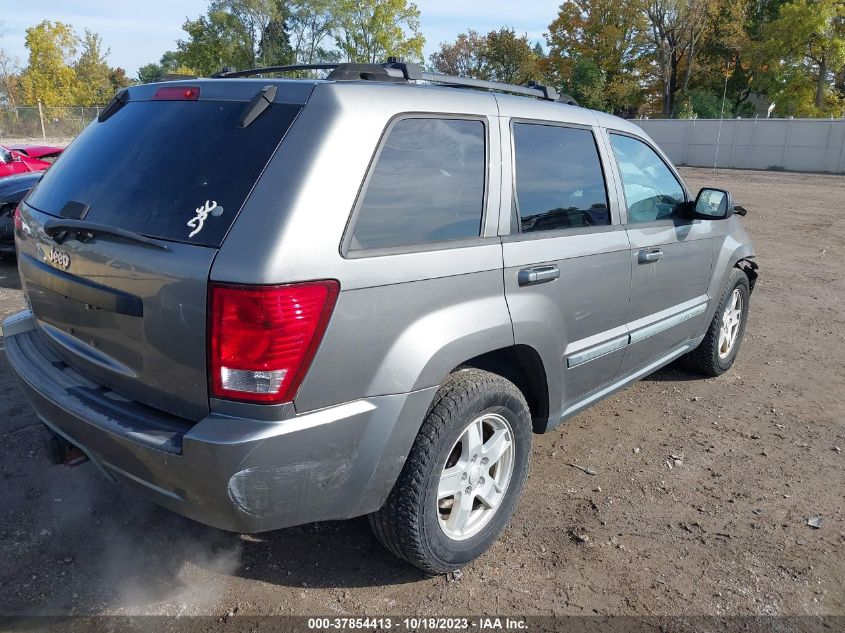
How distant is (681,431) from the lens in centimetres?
413

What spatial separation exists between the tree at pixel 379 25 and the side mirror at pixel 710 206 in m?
54.1

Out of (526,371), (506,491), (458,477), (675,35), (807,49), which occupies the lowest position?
(506,491)

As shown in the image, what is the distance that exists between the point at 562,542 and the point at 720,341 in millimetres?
2654

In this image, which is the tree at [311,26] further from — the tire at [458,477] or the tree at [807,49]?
the tire at [458,477]

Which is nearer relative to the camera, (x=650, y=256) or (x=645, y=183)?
(x=650, y=256)

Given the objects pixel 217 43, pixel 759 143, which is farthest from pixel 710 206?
pixel 217 43

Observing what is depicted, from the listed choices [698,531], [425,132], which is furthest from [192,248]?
[698,531]

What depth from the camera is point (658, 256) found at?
12.0 feet

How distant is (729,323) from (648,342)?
1.64 meters

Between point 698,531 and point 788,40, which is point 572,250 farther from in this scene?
point 788,40

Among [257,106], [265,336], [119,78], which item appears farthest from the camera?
[119,78]

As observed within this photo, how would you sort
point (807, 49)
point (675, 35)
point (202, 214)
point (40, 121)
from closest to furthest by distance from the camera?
point (202, 214), point (40, 121), point (807, 49), point (675, 35)

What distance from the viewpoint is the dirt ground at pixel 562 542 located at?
102 inches

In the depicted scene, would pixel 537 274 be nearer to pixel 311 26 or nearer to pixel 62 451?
pixel 62 451
